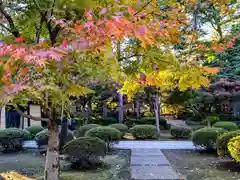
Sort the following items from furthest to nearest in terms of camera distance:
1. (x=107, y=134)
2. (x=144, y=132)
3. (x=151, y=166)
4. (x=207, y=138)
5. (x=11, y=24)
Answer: (x=144, y=132) → (x=107, y=134) → (x=207, y=138) → (x=151, y=166) → (x=11, y=24)

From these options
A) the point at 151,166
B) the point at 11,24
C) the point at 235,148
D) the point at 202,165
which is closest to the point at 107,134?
the point at 151,166

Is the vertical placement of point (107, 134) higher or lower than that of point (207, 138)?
higher

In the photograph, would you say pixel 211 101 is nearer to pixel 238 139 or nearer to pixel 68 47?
pixel 238 139

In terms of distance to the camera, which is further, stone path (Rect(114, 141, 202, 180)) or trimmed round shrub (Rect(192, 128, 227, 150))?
trimmed round shrub (Rect(192, 128, 227, 150))

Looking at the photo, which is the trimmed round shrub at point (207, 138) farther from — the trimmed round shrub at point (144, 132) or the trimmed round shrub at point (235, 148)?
the trimmed round shrub at point (144, 132)

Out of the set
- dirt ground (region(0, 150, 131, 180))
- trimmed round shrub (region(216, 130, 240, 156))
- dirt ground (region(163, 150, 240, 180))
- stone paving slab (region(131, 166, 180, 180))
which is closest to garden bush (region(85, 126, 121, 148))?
dirt ground (region(0, 150, 131, 180))

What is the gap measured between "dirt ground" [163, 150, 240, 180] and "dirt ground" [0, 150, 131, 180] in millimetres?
1430

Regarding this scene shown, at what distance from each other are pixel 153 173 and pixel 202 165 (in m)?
2.03

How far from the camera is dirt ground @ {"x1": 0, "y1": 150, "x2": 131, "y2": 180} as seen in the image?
280 inches

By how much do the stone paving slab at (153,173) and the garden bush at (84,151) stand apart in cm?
99

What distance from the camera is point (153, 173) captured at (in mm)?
6992

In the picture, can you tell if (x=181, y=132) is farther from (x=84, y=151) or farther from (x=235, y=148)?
(x=84, y=151)

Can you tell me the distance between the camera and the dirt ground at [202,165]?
694 centimetres

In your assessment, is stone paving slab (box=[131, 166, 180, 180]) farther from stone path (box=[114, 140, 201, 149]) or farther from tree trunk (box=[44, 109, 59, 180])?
stone path (box=[114, 140, 201, 149])
